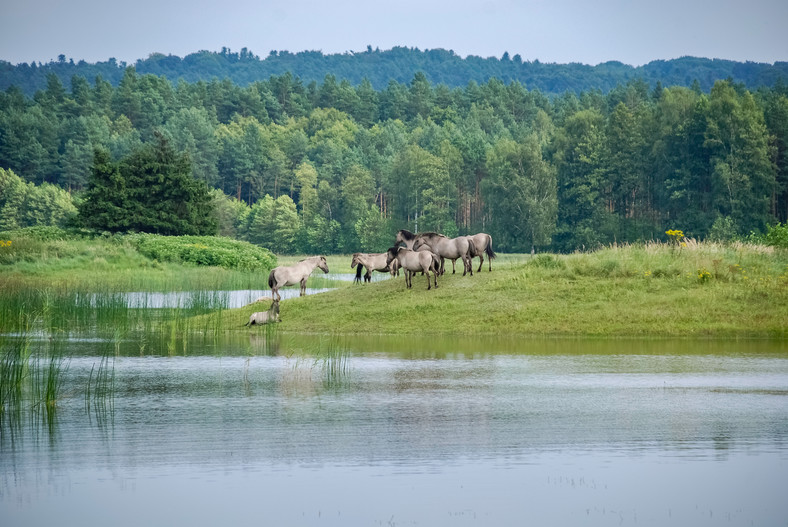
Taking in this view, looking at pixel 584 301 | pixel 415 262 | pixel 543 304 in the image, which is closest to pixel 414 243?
pixel 415 262

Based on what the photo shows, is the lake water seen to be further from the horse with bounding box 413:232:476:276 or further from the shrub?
the shrub

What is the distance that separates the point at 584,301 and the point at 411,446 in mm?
14463

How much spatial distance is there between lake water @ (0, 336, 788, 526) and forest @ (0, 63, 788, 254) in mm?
40156

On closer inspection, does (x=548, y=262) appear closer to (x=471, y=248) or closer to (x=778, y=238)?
(x=471, y=248)

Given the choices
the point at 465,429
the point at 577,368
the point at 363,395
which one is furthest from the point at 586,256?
the point at 465,429

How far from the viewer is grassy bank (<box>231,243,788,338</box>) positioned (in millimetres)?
24734

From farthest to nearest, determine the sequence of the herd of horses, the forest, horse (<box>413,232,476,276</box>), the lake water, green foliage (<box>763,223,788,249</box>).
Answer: the forest
green foliage (<box>763,223,788,249</box>)
horse (<box>413,232,476,276</box>)
the herd of horses
the lake water

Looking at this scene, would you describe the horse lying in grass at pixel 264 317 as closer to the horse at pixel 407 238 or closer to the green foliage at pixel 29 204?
the horse at pixel 407 238

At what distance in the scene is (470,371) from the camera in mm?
18609

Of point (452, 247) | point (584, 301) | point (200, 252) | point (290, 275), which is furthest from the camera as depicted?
point (200, 252)

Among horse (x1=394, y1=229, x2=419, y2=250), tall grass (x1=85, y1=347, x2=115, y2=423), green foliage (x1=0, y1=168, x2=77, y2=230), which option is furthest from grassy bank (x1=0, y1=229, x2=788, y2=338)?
green foliage (x1=0, y1=168, x2=77, y2=230)

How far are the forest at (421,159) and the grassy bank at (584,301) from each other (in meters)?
30.2

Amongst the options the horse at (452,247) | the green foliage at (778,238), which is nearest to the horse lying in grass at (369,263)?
the horse at (452,247)

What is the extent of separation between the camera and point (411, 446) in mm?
12195
